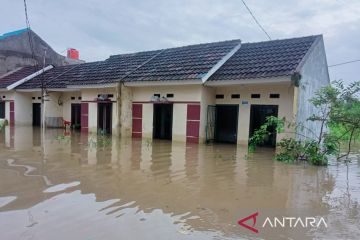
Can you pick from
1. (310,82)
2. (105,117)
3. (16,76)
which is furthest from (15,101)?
(310,82)

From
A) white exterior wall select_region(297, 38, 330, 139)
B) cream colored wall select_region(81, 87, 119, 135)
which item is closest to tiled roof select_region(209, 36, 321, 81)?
white exterior wall select_region(297, 38, 330, 139)

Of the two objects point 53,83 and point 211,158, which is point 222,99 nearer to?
point 211,158

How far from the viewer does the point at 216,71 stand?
14.9m

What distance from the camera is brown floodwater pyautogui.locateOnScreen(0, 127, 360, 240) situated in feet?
14.1

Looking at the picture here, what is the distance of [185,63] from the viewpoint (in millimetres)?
16219

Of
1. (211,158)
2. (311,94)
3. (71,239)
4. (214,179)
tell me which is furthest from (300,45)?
(71,239)

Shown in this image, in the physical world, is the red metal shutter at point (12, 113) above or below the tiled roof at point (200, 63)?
below

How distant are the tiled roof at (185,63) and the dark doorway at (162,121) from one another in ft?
5.33

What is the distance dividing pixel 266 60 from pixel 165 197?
1027 cm

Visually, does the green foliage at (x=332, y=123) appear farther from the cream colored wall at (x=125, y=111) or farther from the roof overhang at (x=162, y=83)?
the cream colored wall at (x=125, y=111)

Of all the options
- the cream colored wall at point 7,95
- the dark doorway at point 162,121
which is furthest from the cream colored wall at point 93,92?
the cream colored wall at point 7,95

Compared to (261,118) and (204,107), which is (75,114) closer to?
(204,107)

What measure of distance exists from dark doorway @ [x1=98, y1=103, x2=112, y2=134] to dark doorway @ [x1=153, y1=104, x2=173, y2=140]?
10.5ft

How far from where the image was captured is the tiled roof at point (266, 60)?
1302cm
